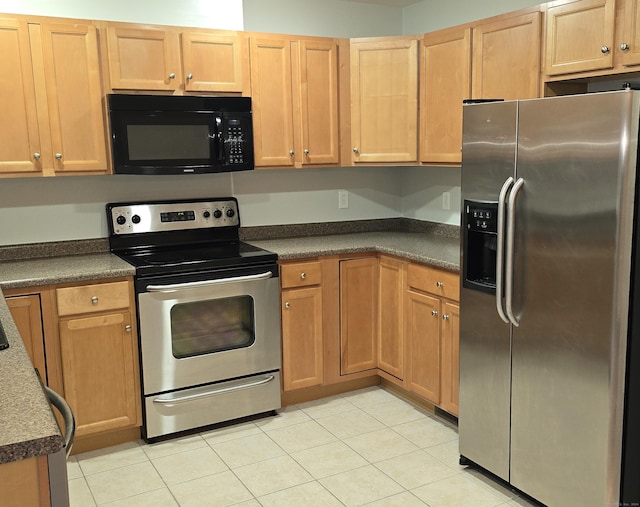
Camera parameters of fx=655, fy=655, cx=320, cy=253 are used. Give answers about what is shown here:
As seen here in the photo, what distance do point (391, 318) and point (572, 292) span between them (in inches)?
57.9

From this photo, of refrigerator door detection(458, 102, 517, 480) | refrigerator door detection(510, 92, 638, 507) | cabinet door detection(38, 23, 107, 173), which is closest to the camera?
refrigerator door detection(510, 92, 638, 507)

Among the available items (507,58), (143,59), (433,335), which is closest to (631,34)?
(507,58)

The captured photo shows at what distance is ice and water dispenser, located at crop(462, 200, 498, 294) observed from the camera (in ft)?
8.66

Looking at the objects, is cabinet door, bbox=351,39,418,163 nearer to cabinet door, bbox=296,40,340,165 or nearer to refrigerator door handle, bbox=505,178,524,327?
cabinet door, bbox=296,40,340,165

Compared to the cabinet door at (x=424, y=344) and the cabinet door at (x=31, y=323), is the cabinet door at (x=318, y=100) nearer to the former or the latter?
the cabinet door at (x=424, y=344)

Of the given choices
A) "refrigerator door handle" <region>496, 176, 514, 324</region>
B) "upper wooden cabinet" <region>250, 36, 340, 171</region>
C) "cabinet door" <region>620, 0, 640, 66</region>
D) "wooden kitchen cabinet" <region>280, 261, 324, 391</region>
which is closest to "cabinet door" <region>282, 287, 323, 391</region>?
"wooden kitchen cabinet" <region>280, 261, 324, 391</region>

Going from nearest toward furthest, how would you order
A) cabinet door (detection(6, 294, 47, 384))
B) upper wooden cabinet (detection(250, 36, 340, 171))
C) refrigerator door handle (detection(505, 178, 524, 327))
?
refrigerator door handle (detection(505, 178, 524, 327)) < cabinet door (detection(6, 294, 47, 384)) < upper wooden cabinet (detection(250, 36, 340, 171))

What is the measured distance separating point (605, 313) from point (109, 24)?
2596mm

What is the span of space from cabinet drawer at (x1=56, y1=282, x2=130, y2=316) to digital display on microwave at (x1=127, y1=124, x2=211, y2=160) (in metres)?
0.68

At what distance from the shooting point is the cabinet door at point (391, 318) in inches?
141

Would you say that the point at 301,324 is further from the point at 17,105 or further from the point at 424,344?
the point at 17,105

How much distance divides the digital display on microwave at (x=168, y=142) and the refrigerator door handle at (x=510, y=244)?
168 cm

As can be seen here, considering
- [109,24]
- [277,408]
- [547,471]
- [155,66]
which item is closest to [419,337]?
[277,408]

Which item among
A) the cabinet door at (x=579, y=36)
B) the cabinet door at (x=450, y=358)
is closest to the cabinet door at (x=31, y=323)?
the cabinet door at (x=450, y=358)
